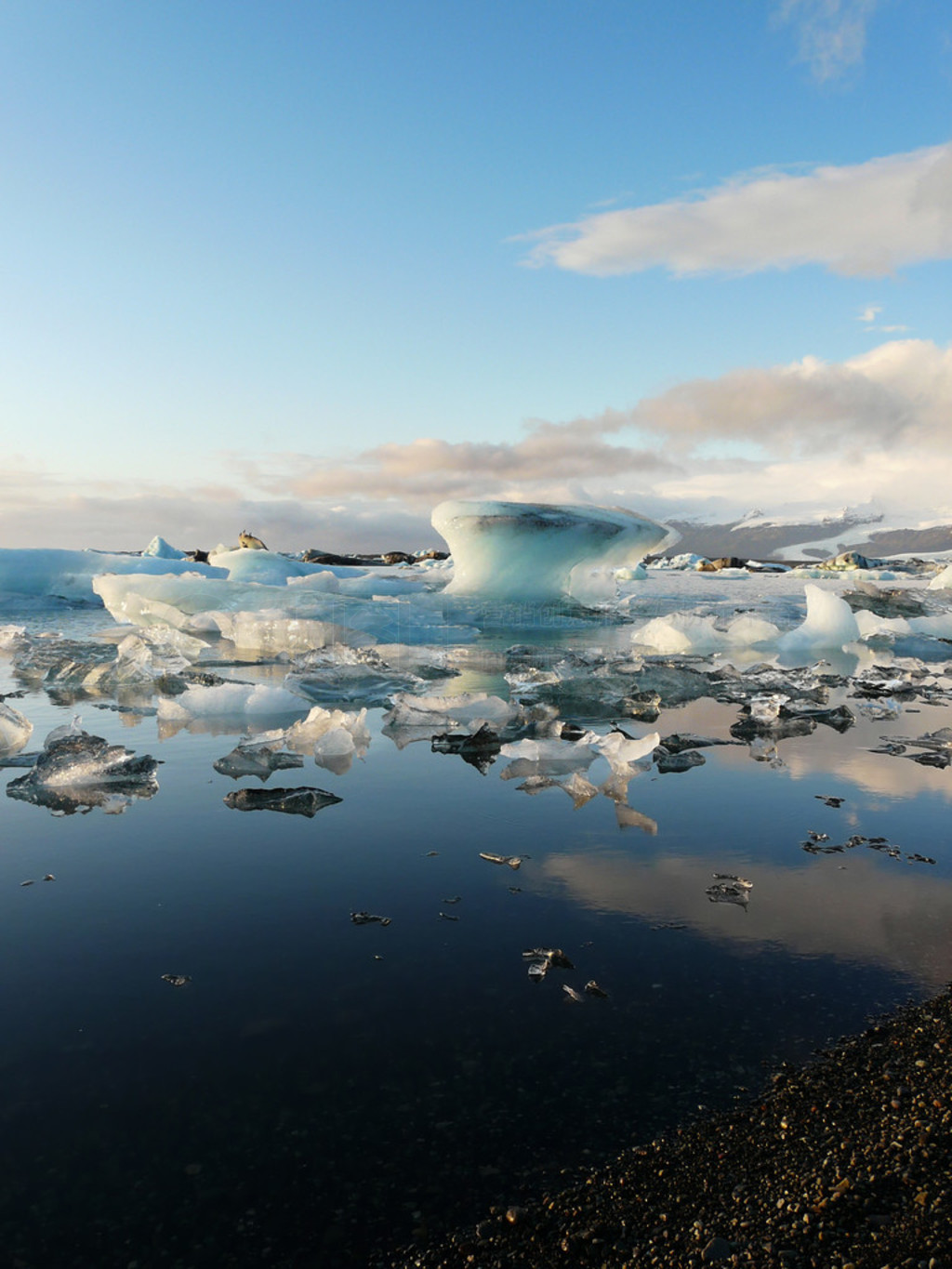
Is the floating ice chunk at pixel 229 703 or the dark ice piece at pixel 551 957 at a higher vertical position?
the floating ice chunk at pixel 229 703

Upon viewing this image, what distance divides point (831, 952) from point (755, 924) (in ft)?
0.69

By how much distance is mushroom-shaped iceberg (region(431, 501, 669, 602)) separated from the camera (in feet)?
43.5

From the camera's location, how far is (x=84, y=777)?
3.59 m

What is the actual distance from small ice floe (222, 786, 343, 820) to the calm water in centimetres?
8

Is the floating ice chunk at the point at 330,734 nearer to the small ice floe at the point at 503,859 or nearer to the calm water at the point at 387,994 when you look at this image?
the calm water at the point at 387,994

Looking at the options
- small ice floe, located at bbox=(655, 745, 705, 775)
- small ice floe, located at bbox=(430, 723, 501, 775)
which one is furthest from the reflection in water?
small ice floe, located at bbox=(430, 723, 501, 775)

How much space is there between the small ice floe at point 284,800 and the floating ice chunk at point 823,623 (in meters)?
8.08

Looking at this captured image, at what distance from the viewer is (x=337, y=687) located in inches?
258

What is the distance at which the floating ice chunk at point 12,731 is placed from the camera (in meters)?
4.31

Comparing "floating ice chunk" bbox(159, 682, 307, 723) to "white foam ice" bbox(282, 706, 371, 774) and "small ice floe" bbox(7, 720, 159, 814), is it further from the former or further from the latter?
"small ice floe" bbox(7, 720, 159, 814)

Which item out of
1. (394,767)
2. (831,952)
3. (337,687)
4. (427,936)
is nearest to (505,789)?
(394,767)

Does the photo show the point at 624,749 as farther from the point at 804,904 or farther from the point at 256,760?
the point at 256,760

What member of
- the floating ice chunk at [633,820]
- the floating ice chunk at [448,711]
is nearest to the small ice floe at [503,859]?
the floating ice chunk at [633,820]

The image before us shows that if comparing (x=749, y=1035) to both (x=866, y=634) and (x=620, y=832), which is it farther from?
(x=866, y=634)
